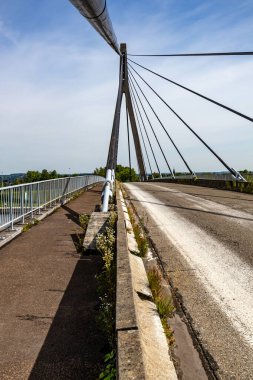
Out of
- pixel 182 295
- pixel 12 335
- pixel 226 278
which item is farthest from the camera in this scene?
pixel 226 278

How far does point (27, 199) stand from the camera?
39.1 ft

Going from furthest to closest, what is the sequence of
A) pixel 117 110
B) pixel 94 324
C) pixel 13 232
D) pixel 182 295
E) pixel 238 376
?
1. pixel 117 110
2. pixel 13 232
3. pixel 182 295
4. pixel 94 324
5. pixel 238 376

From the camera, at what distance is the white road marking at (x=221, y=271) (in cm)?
450

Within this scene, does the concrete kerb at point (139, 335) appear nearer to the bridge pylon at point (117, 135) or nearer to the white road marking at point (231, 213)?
the bridge pylon at point (117, 135)

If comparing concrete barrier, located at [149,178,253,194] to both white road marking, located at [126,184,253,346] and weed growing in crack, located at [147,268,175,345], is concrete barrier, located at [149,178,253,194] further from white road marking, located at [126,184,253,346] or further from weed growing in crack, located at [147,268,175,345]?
weed growing in crack, located at [147,268,175,345]

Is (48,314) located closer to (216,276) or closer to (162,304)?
(162,304)

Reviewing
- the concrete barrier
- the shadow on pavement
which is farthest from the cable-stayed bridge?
the concrete barrier

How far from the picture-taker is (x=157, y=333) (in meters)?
3.89

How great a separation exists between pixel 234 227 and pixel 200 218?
1.88 m

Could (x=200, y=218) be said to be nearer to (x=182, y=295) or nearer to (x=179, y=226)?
(x=179, y=226)

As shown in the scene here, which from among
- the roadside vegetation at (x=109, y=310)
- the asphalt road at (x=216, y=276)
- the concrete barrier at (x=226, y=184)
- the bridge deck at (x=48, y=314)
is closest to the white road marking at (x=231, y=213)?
the asphalt road at (x=216, y=276)

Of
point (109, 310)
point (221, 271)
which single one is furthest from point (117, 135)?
point (109, 310)

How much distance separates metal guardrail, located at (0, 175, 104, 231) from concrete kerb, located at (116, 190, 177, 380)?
5.30m

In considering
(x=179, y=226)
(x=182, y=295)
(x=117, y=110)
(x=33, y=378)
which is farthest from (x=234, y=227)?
(x=117, y=110)
